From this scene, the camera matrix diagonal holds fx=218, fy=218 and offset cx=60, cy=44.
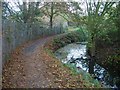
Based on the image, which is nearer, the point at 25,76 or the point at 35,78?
the point at 35,78

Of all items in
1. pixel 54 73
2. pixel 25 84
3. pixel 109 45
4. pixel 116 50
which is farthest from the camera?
pixel 109 45

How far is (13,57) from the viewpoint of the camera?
9070 mm

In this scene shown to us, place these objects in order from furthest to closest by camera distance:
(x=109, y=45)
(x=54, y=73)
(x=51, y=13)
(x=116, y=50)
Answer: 1. (x=51, y=13)
2. (x=109, y=45)
3. (x=116, y=50)
4. (x=54, y=73)

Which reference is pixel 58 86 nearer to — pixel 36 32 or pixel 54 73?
pixel 54 73

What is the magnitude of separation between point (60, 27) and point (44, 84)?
2405 cm

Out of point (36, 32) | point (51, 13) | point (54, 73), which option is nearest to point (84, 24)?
point (36, 32)

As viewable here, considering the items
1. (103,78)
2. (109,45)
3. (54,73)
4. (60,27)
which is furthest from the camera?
(60,27)

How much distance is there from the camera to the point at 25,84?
564 centimetres

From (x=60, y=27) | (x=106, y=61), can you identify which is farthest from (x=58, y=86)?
(x=60, y=27)

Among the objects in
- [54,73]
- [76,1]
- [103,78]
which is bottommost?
A: [103,78]

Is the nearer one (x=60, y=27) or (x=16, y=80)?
(x=16, y=80)

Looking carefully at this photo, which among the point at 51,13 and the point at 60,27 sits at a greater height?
the point at 51,13

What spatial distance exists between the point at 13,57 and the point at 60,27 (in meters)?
20.8

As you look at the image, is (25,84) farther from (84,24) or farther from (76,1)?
(76,1)
